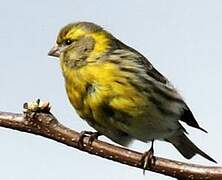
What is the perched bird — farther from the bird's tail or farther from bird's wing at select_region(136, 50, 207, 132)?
the bird's tail

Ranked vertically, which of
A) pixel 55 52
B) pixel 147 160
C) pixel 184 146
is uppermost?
pixel 55 52

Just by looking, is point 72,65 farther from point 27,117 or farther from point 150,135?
point 27,117

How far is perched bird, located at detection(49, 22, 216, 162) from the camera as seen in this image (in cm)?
439

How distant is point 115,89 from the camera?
4.43 meters

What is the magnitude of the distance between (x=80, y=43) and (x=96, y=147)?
1711 millimetres

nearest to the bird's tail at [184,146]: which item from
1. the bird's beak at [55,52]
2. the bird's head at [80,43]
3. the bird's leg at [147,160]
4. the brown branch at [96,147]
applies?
the bird's head at [80,43]

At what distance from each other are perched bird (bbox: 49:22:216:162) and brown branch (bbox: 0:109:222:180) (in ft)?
2.93

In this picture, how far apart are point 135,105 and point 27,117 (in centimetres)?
138

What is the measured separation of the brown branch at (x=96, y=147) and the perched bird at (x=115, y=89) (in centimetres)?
89

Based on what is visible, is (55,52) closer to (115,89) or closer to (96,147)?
(115,89)

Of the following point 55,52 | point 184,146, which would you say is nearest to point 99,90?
point 55,52

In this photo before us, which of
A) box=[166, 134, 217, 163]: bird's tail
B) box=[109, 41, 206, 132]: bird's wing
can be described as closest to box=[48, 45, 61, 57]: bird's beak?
box=[109, 41, 206, 132]: bird's wing

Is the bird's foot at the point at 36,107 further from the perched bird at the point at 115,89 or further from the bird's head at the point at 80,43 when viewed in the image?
the bird's head at the point at 80,43

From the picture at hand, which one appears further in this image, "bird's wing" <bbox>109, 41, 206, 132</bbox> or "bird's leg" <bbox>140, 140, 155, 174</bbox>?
"bird's wing" <bbox>109, 41, 206, 132</bbox>
